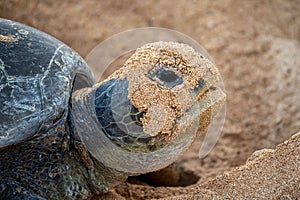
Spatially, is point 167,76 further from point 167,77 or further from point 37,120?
point 37,120

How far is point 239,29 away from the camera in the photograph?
2625mm

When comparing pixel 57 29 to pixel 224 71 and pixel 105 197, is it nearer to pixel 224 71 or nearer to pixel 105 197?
pixel 224 71

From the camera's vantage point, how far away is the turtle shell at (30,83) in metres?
1.57

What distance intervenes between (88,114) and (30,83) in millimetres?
215

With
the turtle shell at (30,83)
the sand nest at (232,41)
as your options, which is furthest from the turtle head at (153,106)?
the sand nest at (232,41)

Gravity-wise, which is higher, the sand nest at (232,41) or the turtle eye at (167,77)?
the turtle eye at (167,77)

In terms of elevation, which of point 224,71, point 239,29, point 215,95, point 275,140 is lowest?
point 275,140

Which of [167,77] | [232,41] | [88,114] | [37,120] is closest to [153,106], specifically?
[167,77]

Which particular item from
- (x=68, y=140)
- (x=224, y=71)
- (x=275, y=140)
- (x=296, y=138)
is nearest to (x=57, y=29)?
(x=224, y=71)

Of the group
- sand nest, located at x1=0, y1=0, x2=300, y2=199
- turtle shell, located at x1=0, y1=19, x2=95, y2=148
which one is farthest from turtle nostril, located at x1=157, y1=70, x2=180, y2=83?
sand nest, located at x1=0, y1=0, x2=300, y2=199

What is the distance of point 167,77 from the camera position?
1549 mm

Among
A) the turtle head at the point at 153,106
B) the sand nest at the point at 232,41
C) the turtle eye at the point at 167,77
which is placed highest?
the turtle eye at the point at 167,77

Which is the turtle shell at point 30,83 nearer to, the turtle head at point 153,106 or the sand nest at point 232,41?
the turtle head at point 153,106

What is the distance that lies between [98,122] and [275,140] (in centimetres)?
106
